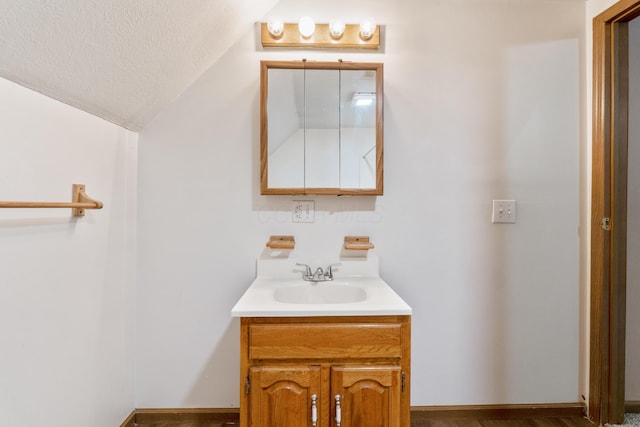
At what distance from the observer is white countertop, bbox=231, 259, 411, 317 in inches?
46.6

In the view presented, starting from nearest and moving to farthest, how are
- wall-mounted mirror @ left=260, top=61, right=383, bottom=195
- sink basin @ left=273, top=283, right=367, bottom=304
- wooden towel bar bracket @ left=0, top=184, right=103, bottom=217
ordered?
wooden towel bar bracket @ left=0, top=184, right=103, bottom=217 < sink basin @ left=273, top=283, right=367, bottom=304 < wall-mounted mirror @ left=260, top=61, right=383, bottom=195

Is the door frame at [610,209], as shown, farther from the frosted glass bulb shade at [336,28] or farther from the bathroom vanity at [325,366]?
the frosted glass bulb shade at [336,28]

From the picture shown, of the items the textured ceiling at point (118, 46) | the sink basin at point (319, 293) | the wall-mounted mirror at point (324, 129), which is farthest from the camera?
the wall-mounted mirror at point (324, 129)

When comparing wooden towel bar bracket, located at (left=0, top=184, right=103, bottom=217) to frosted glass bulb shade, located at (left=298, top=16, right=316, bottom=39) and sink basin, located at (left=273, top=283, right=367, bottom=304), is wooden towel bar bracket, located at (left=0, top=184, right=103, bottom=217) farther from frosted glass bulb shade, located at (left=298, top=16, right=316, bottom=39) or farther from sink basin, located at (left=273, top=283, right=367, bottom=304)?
frosted glass bulb shade, located at (left=298, top=16, right=316, bottom=39)

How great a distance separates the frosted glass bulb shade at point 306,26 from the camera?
5.25 ft

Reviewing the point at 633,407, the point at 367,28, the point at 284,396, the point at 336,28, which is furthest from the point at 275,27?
the point at 633,407

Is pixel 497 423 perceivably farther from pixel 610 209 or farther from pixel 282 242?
pixel 282 242

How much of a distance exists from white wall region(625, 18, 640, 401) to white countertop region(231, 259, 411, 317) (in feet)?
4.39

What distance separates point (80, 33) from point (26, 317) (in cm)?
89

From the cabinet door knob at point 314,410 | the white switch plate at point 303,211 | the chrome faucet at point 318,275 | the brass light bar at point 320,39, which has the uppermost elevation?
the brass light bar at point 320,39

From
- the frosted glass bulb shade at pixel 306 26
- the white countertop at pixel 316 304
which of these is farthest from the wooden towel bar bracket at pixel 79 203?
the frosted glass bulb shade at pixel 306 26

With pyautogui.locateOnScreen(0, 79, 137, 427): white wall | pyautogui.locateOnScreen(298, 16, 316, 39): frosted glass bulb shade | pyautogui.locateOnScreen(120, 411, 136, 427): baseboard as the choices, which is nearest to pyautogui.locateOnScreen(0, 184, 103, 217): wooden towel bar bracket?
pyautogui.locateOnScreen(0, 79, 137, 427): white wall

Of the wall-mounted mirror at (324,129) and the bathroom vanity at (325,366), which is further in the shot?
the wall-mounted mirror at (324,129)

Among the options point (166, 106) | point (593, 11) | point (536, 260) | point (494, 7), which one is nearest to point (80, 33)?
point (166, 106)
